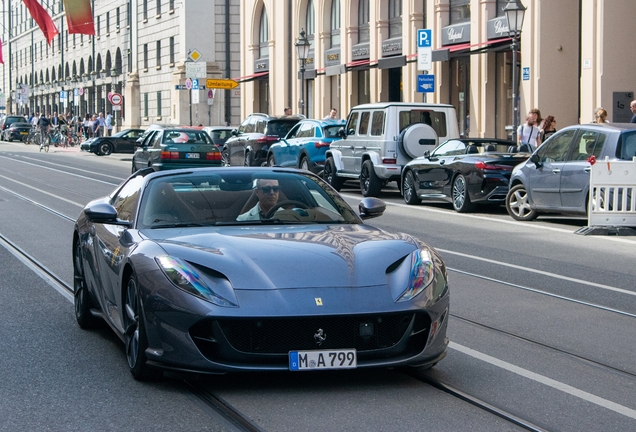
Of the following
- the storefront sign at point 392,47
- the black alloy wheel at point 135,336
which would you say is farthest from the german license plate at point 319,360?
the storefront sign at point 392,47

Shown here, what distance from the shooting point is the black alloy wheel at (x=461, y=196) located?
19.3 meters

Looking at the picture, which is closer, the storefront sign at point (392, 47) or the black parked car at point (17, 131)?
the storefront sign at point (392, 47)

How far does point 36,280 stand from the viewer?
34.2 ft

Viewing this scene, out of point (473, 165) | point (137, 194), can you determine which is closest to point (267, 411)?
point (137, 194)

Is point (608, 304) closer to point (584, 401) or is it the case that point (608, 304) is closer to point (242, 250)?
point (584, 401)

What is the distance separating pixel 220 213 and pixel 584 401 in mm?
2612

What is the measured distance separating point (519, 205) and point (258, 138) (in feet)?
47.3

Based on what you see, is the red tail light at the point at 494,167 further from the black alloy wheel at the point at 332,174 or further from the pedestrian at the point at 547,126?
the black alloy wheel at the point at 332,174

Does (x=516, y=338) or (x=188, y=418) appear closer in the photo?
(x=188, y=418)

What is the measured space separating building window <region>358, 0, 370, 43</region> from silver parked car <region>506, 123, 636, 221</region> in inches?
968

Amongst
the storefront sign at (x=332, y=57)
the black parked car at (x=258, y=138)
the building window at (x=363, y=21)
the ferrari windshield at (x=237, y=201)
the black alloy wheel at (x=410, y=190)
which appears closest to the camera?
the ferrari windshield at (x=237, y=201)

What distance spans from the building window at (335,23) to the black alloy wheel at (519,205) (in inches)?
1058

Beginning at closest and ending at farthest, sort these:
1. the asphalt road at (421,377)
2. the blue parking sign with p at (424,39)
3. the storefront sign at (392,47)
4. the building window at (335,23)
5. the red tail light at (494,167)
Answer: the asphalt road at (421,377) < the red tail light at (494,167) < the blue parking sign with p at (424,39) < the storefront sign at (392,47) < the building window at (335,23)

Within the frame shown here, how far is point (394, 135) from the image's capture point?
22578mm
